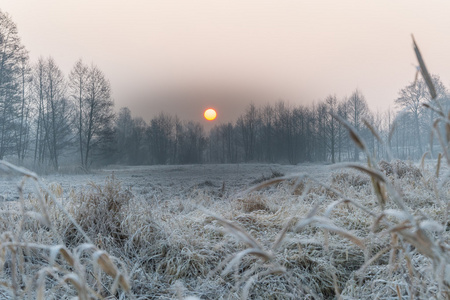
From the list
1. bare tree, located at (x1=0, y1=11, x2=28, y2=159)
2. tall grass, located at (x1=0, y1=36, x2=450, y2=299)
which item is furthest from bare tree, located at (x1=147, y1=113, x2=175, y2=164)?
tall grass, located at (x1=0, y1=36, x2=450, y2=299)

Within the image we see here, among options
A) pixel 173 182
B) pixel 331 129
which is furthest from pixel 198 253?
pixel 331 129

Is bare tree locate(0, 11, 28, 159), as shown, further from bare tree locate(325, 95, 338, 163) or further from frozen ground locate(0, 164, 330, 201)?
bare tree locate(325, 95, 338, 163)

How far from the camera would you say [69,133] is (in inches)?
755

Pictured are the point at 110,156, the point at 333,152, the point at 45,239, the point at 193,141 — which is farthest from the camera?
the point at 193,141

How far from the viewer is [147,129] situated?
28.0 metres

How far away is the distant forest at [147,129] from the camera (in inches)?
570

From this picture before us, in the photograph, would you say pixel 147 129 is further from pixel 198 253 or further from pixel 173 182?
pixel 198 253

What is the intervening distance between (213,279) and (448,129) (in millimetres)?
1793

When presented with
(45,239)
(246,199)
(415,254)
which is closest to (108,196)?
(45,239)

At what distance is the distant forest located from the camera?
47.5 feet

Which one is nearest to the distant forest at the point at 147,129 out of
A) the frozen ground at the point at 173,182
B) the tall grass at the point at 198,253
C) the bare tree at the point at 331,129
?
the bare tree at the point at 331,129

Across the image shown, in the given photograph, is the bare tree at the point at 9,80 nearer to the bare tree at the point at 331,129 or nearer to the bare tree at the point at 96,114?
the bare tree at the point at 96,114

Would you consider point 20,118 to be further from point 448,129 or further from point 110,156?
point 448,129

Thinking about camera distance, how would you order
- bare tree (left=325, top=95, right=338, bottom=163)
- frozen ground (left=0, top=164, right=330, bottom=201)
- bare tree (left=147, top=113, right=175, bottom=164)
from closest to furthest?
frozen ground (left=0, top=164, right=330, bottom=201) → bare tree (left=325, top=95, right=338, bottom=163) → bare tree (left=147, top=113, right=175, bottom=164)
